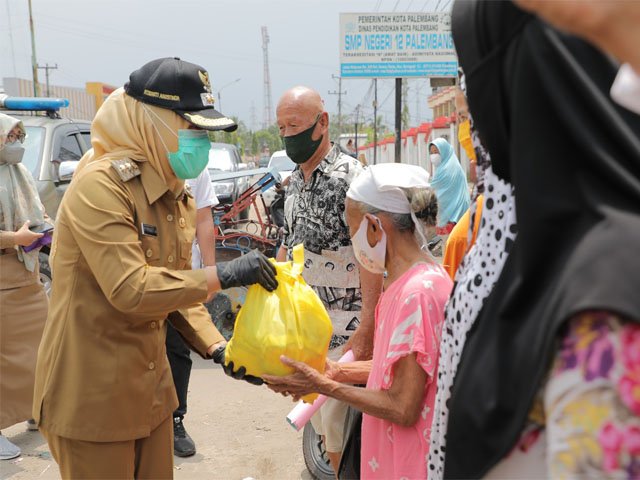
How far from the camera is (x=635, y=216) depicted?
0.95 meters

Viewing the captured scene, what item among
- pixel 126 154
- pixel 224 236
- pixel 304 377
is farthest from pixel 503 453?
pixel 224 236

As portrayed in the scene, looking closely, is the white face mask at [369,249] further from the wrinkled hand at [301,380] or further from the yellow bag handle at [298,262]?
the wrinkled hand at [301,380]

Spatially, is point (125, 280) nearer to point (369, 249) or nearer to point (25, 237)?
point (369, 249)

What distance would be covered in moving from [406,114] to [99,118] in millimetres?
64893

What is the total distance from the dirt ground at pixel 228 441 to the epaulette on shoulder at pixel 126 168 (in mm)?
2554

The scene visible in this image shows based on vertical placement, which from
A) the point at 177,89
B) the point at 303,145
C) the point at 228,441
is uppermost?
the point at 177,89

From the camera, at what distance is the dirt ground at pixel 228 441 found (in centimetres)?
445

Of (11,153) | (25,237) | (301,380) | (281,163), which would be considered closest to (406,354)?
(301,380)

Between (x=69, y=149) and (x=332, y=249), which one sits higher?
(x=69, y=149)

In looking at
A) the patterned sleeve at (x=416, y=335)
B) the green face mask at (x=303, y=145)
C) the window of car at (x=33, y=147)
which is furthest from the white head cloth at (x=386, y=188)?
the window of car at (x=33, y=147)

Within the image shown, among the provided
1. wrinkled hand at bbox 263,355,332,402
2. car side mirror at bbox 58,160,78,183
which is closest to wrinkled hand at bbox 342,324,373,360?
wrinkled hand at bbox 263,355,332,402

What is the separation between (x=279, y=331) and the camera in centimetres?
228

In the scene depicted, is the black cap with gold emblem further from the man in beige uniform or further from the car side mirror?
the car side mirror

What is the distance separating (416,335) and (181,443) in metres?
3.12
